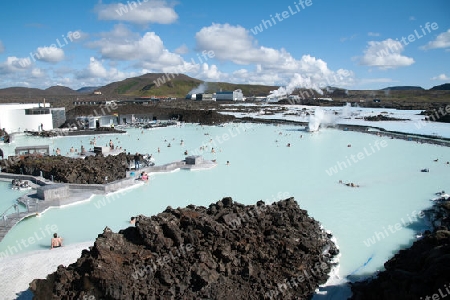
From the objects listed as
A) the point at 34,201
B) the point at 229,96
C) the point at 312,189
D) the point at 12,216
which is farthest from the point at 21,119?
the point at 229,96

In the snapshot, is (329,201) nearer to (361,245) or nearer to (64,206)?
(361,245)

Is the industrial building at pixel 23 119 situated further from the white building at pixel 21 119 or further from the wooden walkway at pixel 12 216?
the wooden walkway at pixel 12 216

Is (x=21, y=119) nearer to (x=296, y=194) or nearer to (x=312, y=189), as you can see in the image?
(x=296, y=194)

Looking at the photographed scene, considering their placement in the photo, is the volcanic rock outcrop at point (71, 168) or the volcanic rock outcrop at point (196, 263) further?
the volcanic rock outcrop at point (71, 168)

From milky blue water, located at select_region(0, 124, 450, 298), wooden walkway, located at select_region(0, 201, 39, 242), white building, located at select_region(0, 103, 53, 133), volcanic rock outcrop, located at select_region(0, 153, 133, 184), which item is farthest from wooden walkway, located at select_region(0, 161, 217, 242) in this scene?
white building, located at select_region(0, 103, 53, 133)

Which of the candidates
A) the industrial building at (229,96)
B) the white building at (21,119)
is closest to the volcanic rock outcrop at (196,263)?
the white building at (21,119)

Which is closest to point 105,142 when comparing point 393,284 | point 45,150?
point 45,150

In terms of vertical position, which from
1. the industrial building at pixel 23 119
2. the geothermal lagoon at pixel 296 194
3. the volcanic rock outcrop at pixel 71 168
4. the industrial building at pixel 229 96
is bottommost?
the geothermal lagoon at pixel 296 194

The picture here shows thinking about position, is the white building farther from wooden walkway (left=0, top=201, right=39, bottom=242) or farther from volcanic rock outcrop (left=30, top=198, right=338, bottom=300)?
volcanic rock outcrop (left=30, top=198, right=338, bottom=300)
